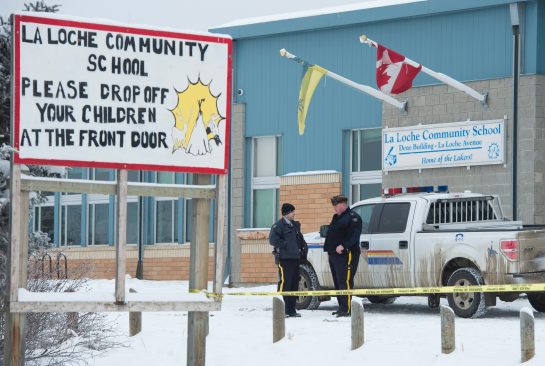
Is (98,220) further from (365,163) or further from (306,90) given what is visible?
(306,90)

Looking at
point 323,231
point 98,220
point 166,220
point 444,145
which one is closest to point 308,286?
point 323,231

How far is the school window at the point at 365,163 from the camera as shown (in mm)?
32219

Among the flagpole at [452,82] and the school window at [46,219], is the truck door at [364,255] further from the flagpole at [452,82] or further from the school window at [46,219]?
the school window at [46,219]

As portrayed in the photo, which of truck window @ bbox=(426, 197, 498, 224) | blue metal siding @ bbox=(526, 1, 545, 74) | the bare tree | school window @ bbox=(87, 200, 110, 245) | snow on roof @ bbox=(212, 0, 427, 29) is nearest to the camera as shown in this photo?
the bare tree

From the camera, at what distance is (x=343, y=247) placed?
20.6 m

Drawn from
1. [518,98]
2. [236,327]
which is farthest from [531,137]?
[236,327]

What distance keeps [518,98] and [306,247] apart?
886cm

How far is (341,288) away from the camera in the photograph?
20.6 meters

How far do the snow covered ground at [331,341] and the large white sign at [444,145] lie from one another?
7803 mm

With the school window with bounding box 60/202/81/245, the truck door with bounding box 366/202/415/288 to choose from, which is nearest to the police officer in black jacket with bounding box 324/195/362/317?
the truck door with bounding box 366/202/415/288

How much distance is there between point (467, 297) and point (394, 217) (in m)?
2.18

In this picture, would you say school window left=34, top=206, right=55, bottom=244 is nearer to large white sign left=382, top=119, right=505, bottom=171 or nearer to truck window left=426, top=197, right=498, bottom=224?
large white sign left=382, top=119, right=505, bottom=171

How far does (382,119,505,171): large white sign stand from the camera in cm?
2905

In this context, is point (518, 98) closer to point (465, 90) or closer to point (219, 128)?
point (465, 90)
